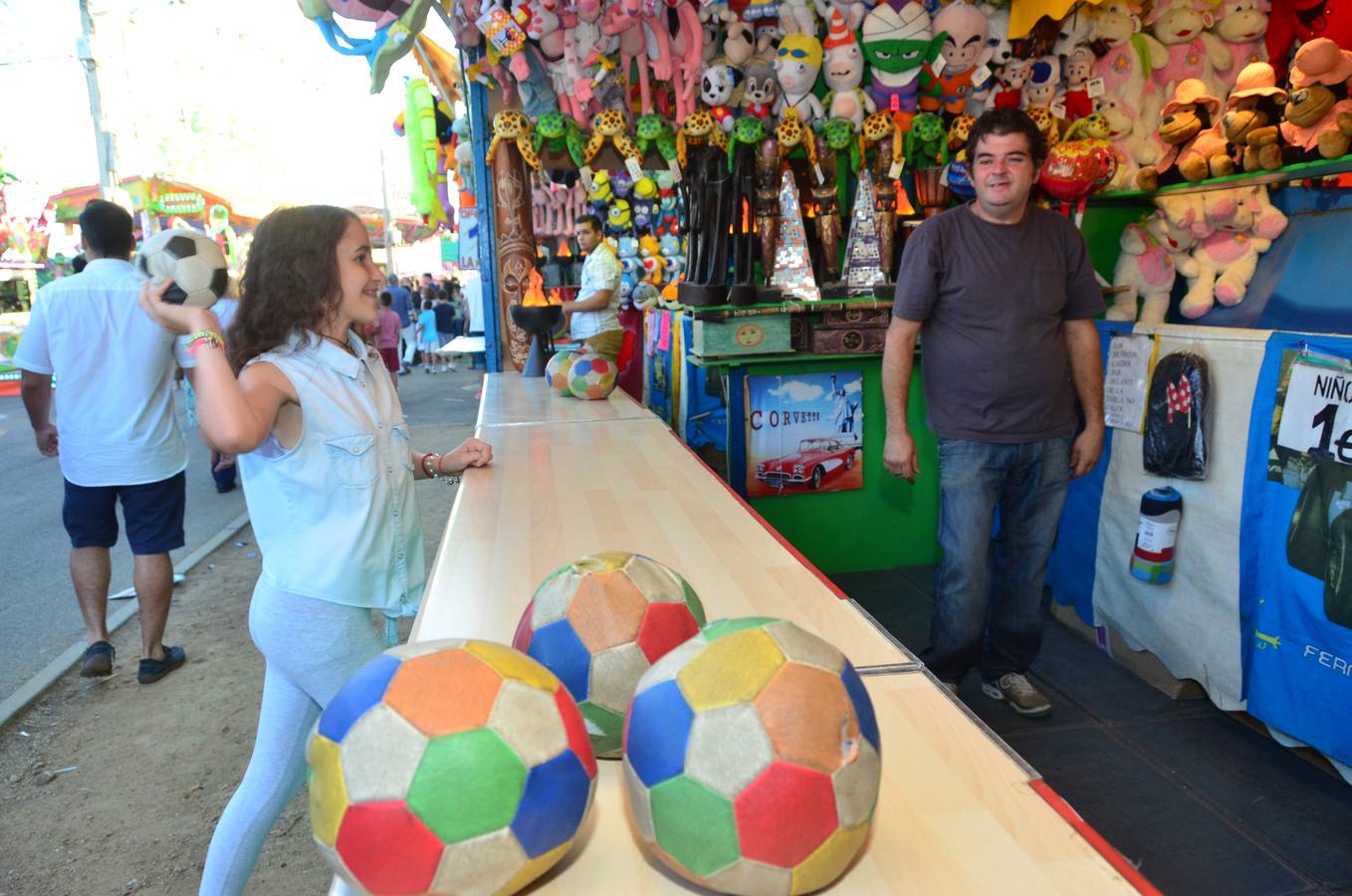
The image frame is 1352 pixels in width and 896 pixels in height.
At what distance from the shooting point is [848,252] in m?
4.17

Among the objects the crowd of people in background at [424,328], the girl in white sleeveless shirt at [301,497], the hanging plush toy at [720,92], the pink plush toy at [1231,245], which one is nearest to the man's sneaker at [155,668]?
the girl in white sleeveless shirt at [301,497]

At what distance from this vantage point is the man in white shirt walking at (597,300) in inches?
177

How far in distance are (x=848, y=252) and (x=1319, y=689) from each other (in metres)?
2.54

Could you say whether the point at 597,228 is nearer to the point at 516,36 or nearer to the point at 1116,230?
the point at 516,36

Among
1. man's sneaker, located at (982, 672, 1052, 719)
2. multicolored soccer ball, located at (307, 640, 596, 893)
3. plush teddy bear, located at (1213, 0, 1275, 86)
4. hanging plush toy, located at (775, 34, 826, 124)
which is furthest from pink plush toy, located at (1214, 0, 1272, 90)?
multicolored soccer ball, located at (307, 640, 596, 893)

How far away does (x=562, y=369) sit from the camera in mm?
4258

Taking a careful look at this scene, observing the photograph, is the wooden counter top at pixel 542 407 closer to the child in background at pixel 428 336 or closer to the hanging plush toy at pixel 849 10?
the hanging plush toy at pixel 849 10

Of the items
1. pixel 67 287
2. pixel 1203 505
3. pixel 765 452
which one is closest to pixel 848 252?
pixel 765 452

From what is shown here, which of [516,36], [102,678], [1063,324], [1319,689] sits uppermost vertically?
[516,36]

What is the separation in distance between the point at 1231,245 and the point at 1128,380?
24.6 inches

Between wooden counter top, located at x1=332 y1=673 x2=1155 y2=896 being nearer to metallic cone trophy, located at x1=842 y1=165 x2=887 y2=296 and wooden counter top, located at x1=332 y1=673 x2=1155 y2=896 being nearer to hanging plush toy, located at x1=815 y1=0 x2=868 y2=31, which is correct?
metallic cone trophy, located at x1=842 y1=165 x2=887 y2=296

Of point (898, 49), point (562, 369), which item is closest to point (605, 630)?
point (562, 369)

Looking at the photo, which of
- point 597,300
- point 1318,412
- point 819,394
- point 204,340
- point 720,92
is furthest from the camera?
point 597,300

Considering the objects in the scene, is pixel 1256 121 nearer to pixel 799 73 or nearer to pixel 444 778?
pixel 799 73
